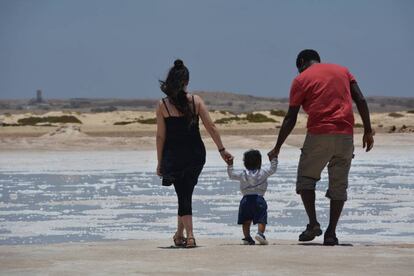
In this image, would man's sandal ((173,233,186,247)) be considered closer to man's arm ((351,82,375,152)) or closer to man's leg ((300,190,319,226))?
man's leg ((300,190,319,226))

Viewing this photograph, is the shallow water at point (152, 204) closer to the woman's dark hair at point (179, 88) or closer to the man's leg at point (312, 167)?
the man's leg at point (312, 167)

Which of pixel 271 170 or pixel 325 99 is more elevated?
pixel 325 99

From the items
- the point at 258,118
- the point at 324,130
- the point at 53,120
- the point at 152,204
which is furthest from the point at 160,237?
the point at 53,120

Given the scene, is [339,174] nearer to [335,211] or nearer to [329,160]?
[329,160]

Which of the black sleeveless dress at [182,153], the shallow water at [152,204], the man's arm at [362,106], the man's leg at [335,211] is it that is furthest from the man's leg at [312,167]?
the shallow water at [152,204]

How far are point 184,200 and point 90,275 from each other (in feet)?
6.86

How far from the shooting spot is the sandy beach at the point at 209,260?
23.4 feet

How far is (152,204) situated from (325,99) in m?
5.65

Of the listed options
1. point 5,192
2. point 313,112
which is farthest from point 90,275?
point 5,192

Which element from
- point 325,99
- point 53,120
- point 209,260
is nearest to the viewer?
point 209,260

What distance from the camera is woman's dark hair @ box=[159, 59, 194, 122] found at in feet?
29.0

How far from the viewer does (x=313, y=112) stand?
8.98 meters

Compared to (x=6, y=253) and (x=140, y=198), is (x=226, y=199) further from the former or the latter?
(x=6, y=253)

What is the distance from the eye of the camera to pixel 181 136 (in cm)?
891
